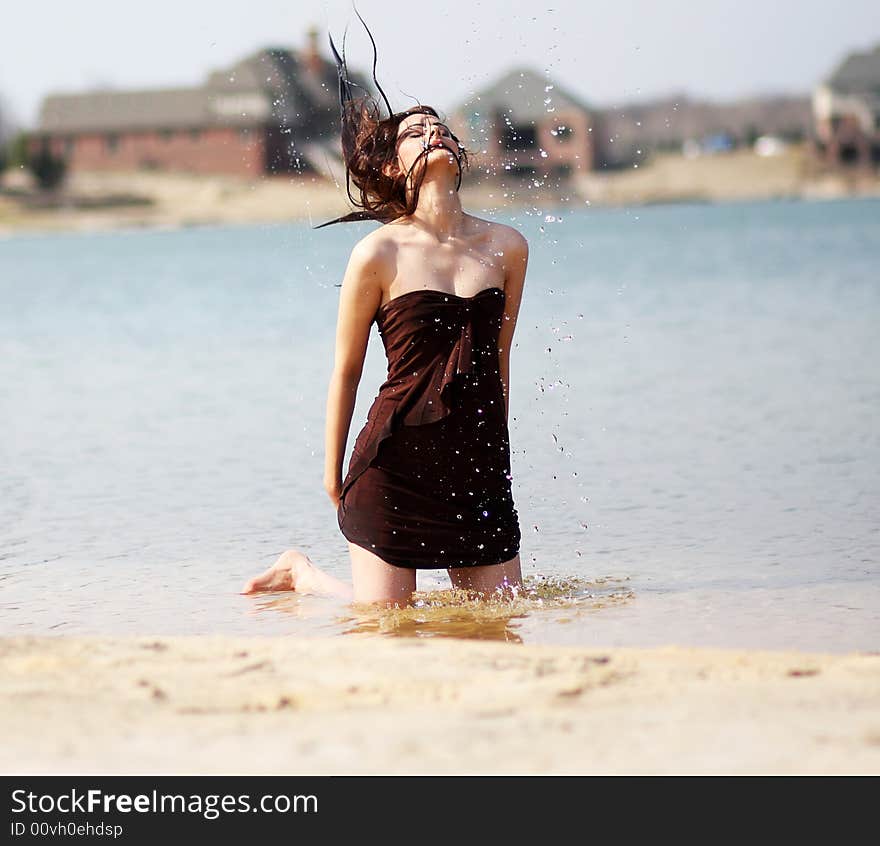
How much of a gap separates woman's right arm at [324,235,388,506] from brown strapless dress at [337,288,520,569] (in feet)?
0.24

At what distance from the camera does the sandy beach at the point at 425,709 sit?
3.33 meters

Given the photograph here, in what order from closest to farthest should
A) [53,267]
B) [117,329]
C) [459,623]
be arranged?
1. [459,623]
2. [117,329]
3. [53,267]

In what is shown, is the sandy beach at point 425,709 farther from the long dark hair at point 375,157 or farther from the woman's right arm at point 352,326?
the long dark hair at point 375,157

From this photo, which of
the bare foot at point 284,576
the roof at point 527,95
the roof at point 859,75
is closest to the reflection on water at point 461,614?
the bare foot at point 284,576

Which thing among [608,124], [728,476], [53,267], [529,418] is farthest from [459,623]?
[608,124]

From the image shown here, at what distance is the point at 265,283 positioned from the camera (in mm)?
33219

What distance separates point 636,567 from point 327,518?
2124 millimetres

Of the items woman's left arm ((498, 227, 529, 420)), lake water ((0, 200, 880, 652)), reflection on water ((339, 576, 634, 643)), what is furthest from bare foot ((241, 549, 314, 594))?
woman's left arm ((498, 227, 529, 420))

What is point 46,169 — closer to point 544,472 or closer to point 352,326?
point 544,472

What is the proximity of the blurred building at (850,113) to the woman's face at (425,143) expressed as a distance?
91.1 meters

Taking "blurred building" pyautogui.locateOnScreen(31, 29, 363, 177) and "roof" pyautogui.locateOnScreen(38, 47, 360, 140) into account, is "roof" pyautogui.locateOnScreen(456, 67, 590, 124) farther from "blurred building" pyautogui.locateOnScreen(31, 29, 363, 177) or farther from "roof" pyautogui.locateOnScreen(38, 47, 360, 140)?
"roof" pyautogui.locateOnScreen(38, 47, 360, 140)

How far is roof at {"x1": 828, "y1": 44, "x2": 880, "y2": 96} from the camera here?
3861 inches

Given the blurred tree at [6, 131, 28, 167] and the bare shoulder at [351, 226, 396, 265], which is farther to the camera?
the blurred tree at [6, 131, 28, 167]

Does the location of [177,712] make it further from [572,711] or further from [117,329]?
[117,329]
